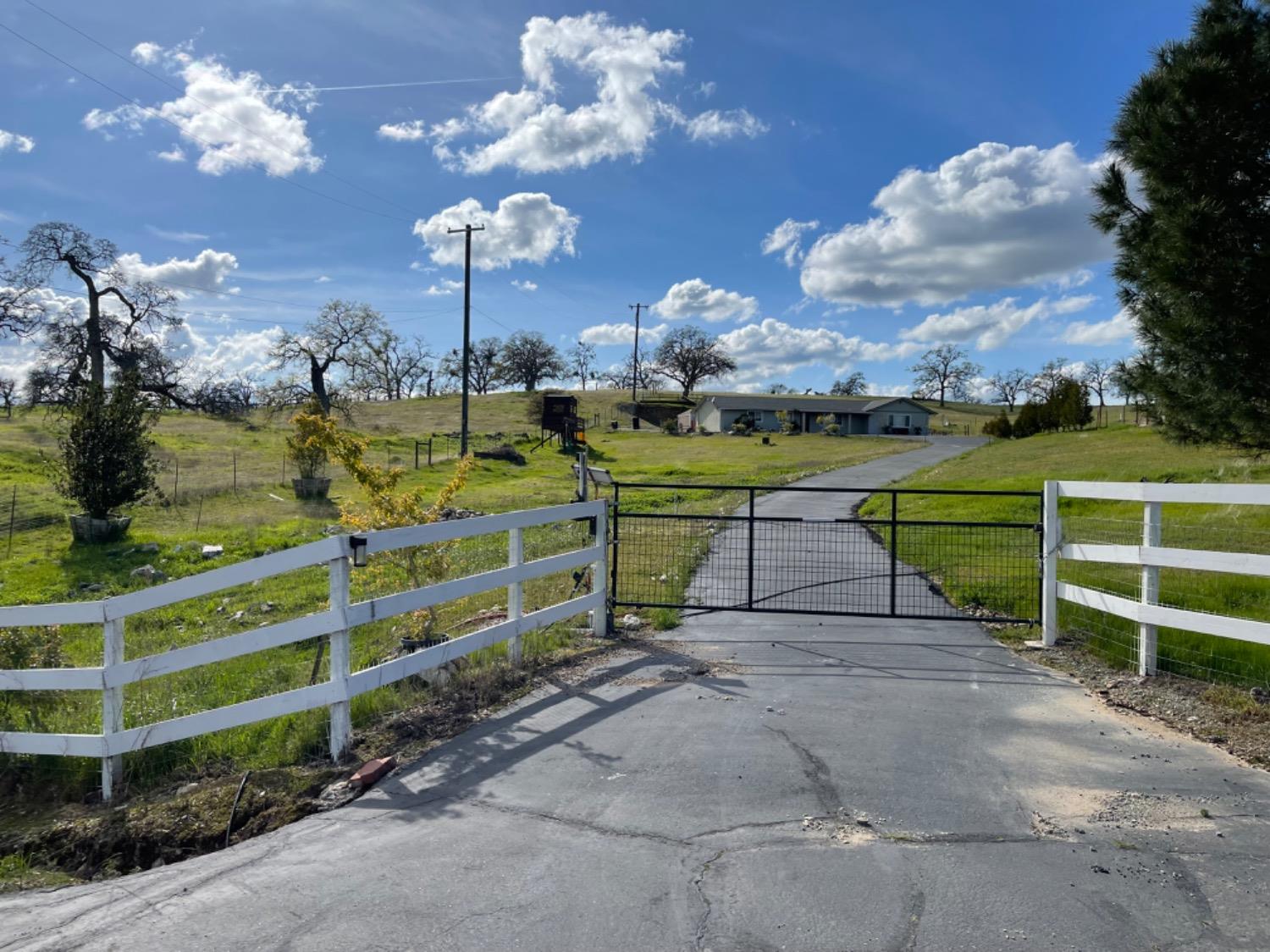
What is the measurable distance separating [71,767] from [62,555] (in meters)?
14.8

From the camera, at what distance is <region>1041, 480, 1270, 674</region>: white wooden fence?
6.12 m

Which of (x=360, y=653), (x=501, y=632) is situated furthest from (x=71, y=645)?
(x=501, y=632)

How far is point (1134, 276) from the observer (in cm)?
1004

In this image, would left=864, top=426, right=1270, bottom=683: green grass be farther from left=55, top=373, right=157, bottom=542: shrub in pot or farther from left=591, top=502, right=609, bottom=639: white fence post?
left=55, top=373, right=157, bottom=542: shrub in pot

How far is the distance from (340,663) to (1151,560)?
607 cm

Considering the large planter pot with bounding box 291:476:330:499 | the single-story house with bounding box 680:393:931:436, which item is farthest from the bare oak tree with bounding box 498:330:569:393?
the large planter pot with bounding box 291:476:330:499

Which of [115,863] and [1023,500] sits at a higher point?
[1023,500]

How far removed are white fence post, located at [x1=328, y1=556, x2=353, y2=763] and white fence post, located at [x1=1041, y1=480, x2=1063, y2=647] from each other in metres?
6.22

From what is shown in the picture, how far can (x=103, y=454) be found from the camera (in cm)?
2014

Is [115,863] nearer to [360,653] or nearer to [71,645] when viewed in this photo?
[360,653]

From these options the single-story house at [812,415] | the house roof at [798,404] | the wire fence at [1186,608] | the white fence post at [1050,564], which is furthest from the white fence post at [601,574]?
the house roof at [798,404]

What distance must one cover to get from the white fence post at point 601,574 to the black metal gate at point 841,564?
1.42 ft

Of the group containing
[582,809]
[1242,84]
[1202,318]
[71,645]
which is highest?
[1242,84]

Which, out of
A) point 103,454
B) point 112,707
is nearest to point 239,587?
point 103,454
